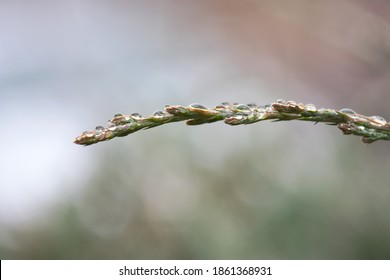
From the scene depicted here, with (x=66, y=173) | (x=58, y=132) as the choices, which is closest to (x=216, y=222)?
(x=66, y=173)

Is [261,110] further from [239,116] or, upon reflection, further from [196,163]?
[196,163]

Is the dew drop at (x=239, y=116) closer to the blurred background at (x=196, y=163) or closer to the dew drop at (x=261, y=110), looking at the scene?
the dew drop at (x=261, y=110)

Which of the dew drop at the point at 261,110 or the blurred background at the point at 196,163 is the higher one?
the blurred background at the point at 196,163

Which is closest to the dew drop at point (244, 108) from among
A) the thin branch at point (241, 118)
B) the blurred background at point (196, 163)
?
the thin branch at point (241, 118)

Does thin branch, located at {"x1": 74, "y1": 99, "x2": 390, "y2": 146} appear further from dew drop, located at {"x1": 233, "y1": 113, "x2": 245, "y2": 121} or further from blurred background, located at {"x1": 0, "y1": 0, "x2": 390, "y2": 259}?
blurred background, located at {"x1": 0, "y1": 0, "x2": 390, "y2": 259}

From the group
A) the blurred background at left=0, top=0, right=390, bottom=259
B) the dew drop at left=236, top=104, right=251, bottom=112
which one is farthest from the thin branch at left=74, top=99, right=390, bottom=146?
the blurred background at left=0, top=0, right=390, bottom=259

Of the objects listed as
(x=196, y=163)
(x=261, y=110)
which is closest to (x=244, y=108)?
(x=261, y=110)
